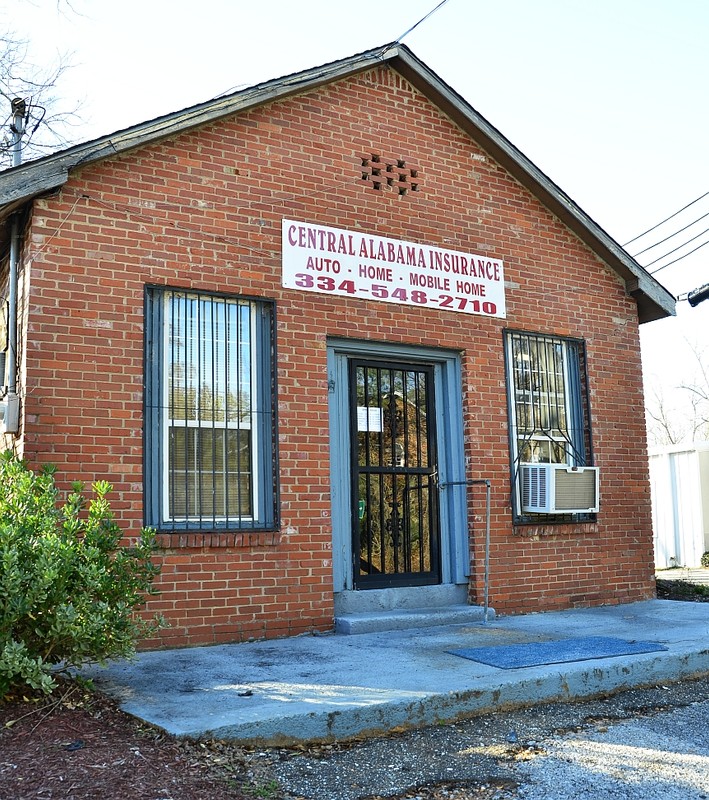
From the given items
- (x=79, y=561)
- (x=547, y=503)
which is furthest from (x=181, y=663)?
(x=547, y=503)

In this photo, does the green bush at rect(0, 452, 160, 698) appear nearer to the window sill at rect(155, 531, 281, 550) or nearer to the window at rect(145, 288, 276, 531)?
the window sill at rect(155, 531, 281, 550)

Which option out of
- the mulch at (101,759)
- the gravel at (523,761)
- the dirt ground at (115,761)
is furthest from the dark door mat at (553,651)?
the mulch at (101,759)

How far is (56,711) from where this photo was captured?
445 cm

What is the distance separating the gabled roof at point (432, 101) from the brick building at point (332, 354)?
3cm

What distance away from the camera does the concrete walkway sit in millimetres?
4500

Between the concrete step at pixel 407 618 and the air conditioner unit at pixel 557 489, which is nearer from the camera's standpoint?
the concrete step at pixel 407 618

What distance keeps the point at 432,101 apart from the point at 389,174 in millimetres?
1094

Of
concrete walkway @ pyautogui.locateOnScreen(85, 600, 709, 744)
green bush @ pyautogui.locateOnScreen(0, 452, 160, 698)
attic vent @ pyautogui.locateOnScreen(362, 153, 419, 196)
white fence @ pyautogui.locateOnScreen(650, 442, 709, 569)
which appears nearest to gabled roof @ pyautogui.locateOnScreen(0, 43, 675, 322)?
attic vent @ pyautogui.locateOnScreen(362, 153, 419, 196)

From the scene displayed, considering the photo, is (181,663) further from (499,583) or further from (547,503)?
(547,503)

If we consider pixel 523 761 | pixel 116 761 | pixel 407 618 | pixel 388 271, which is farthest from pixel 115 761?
pixel 388 271

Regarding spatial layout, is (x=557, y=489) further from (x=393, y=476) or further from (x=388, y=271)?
(x=388, y=271)

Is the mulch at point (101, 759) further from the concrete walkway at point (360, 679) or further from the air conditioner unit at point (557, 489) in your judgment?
the air conditioner unit at point (557, 489)

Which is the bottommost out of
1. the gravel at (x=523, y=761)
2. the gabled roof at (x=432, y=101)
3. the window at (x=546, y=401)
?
the gravel at (x=523, y=761)

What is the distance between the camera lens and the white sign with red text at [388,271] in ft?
25.2
